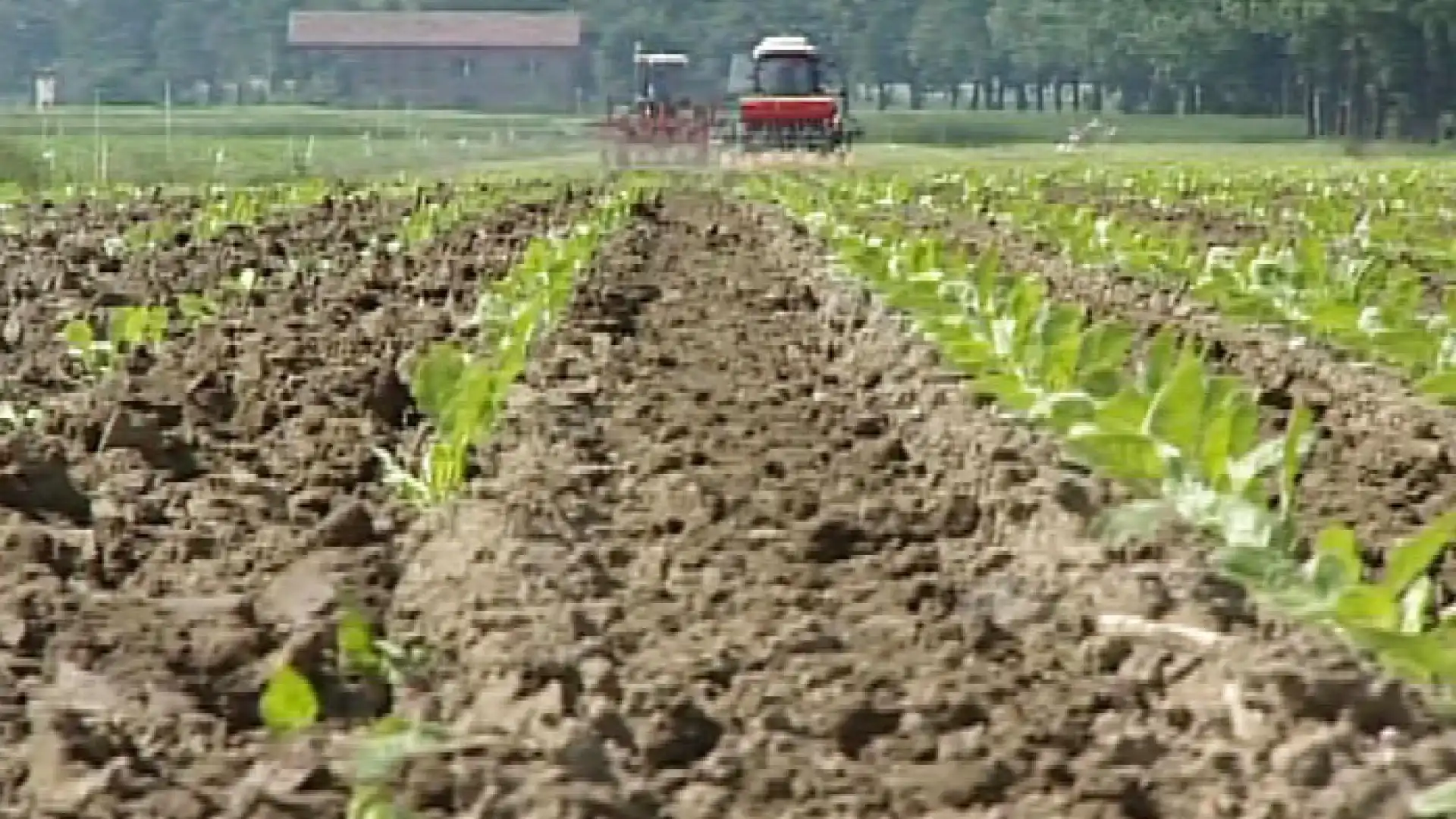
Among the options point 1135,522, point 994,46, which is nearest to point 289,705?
point 1135,522

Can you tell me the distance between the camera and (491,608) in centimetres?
448

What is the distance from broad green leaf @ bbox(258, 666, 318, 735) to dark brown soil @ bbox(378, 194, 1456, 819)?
185 mm

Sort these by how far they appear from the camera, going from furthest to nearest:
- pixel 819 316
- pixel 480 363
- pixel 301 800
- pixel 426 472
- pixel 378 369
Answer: pixel 819 316 → pixel 378 369 → pixel 480 363 → pixel 426 472 → pixel 301 800

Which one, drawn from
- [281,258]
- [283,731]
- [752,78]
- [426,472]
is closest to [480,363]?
[426,472]

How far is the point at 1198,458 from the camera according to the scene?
17.8 feet

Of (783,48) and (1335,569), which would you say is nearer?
(1335,569)

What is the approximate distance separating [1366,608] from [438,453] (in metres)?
2.55

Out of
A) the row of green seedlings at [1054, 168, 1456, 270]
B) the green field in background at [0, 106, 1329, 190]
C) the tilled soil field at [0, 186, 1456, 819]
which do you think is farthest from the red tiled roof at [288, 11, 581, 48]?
the tilled soil field at [0, 186, 1456, 819]

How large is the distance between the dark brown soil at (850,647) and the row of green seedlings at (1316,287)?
154 cm

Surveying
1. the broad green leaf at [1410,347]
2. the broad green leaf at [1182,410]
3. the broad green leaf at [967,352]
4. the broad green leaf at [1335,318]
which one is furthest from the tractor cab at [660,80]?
the broad green leaf at [1182,410]

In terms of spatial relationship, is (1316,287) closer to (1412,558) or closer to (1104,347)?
(1104,347)

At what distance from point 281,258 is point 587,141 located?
3991 cm

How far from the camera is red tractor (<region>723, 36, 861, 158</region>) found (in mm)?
38438

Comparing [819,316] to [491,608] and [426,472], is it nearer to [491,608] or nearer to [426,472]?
[426,472]
